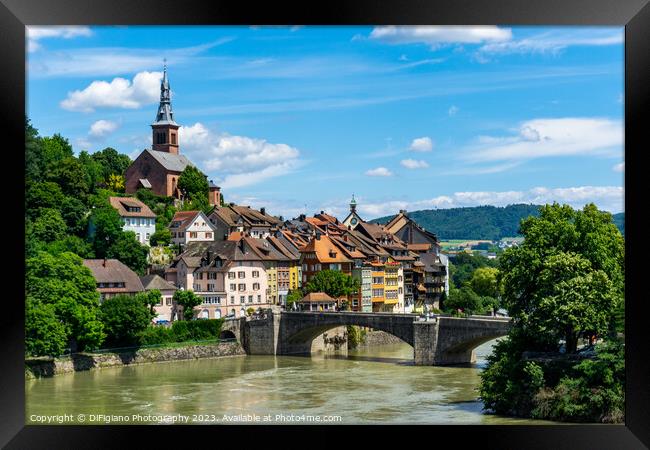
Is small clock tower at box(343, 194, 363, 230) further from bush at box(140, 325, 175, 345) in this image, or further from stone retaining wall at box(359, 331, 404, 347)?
bush at box(140, 325, 175, 345)

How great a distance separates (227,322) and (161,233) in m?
5.93

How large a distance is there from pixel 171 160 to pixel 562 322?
27.0 m

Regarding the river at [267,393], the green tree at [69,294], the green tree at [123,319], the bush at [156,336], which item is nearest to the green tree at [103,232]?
the bush at [156,336]

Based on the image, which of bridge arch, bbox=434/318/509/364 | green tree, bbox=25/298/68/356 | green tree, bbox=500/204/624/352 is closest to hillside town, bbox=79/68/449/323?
green tree, bbox=25/298/68/356

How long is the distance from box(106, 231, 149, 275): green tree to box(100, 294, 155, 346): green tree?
13.1 ft

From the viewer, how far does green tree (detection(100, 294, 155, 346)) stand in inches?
939

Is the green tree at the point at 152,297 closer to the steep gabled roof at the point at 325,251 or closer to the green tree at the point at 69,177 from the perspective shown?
the green tree at the point at 69,177

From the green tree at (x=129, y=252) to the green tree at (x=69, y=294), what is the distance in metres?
5.43

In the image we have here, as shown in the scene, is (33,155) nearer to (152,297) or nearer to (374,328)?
(152,297)

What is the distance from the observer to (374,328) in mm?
25656

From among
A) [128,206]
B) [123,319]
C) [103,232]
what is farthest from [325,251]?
[123,319]
